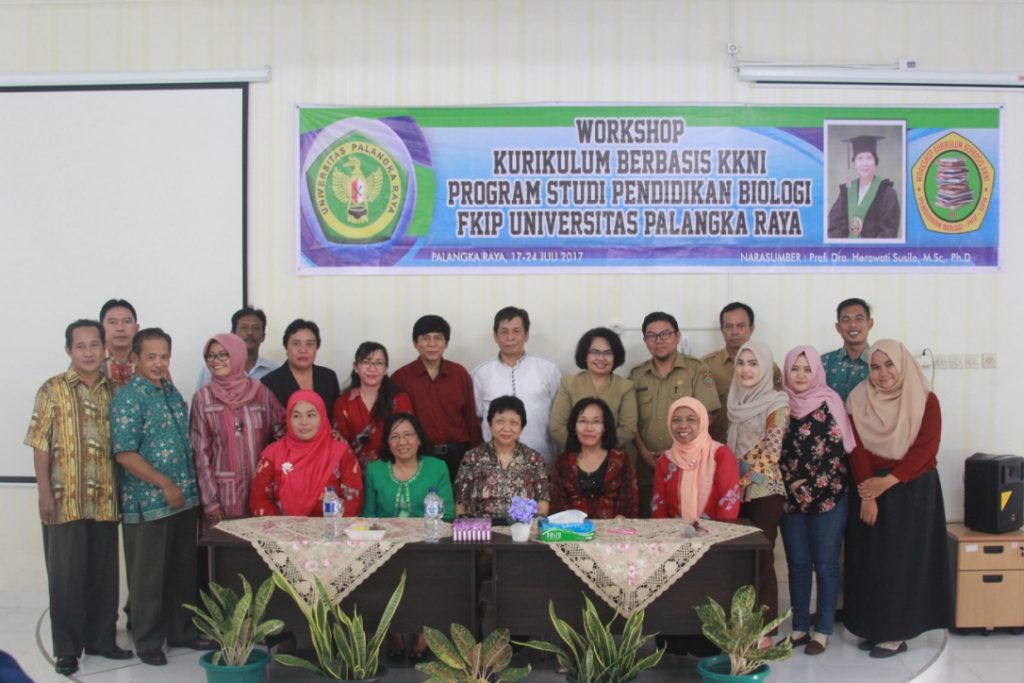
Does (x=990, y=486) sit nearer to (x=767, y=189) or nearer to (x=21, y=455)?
(x=767, y=189)

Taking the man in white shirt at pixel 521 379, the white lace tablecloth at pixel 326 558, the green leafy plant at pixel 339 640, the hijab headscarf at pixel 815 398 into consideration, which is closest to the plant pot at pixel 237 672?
the green leafy plant at pixel 339 640

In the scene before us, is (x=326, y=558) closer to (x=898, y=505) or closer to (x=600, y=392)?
(x=600, y=392)

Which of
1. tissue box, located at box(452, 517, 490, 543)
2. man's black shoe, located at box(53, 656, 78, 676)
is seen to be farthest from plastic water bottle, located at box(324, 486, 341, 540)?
man's black shoe, located at box(53, 656, 78, 676)

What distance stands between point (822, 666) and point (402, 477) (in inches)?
77.1

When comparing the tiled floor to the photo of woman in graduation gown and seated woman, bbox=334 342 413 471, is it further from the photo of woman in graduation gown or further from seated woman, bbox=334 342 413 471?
the photo of woman in graduation gown

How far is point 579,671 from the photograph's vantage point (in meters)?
3.24

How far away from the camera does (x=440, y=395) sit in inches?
174

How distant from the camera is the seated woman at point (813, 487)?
3.97 metres

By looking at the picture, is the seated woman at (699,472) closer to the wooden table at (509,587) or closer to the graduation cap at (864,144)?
the wooden table at (509,587)

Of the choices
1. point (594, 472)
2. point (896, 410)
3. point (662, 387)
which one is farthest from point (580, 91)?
point (896, 410)

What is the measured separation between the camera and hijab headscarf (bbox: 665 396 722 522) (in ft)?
12.4

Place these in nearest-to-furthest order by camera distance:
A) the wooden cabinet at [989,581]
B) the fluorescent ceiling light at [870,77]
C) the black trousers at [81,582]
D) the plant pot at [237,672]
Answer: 1. the plant pot at [237,672]
2. the black trousers at [81,582]
3. the wooden cabinet at [989,581]
4. the fluorescent ceiling light at [870,77]

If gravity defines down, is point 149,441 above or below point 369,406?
below

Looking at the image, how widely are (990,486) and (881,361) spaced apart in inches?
43.9
